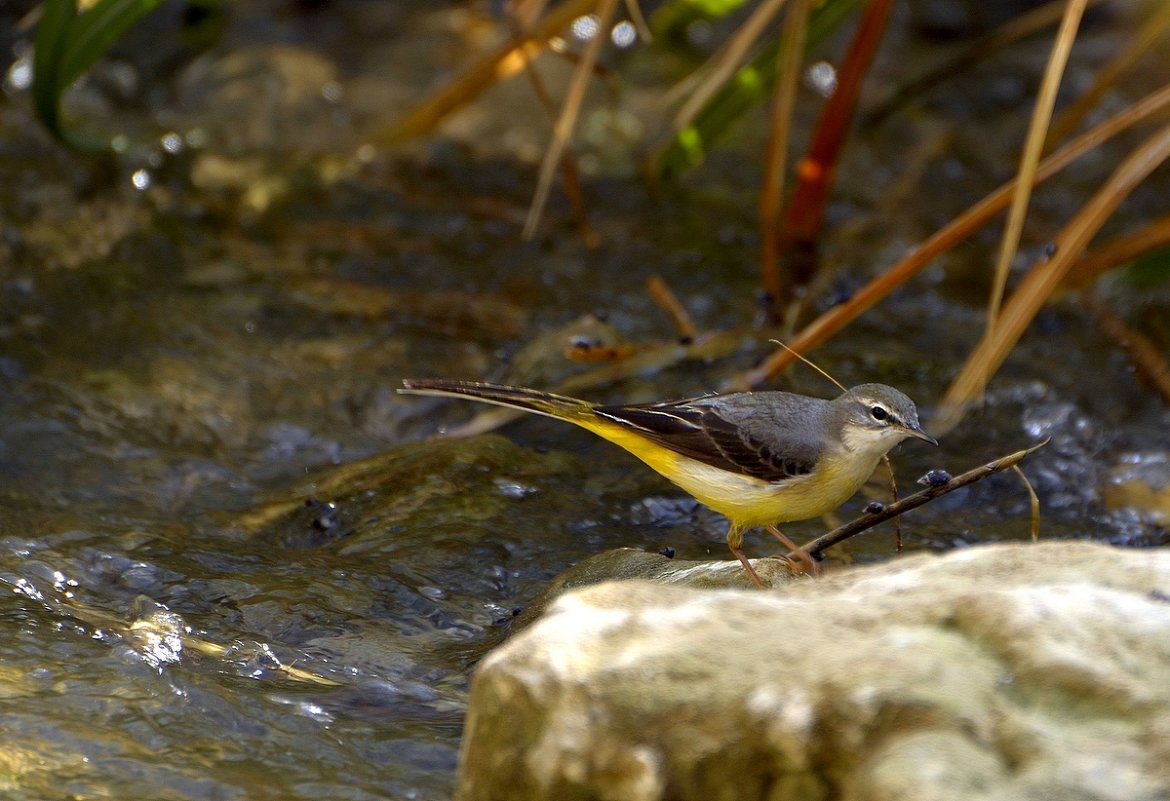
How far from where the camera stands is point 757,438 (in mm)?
5020

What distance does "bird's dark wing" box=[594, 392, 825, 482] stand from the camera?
4.91 meters

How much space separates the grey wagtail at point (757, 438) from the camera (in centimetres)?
485

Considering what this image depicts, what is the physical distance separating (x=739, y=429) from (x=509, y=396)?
900mm

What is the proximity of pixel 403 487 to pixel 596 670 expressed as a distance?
299 centimetres

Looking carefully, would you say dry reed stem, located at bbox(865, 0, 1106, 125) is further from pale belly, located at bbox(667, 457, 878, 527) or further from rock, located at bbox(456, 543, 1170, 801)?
rock, located at bbox(456, 543, 1170, 801)

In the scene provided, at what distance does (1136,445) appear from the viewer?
643 cm

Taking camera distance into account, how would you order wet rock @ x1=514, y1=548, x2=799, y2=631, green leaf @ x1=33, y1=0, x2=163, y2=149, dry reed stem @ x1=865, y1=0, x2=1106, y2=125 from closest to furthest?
1. wet rock @ x1=514, y1=548, x2=799, y2=631
2. green leaf @ x1=33, y1=0, x2=163, y2=149
3. dry reed stem @ x1=865, y1=0, x2=1106, y2=125

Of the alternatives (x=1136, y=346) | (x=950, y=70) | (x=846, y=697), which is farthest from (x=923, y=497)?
(x=950, y=70)

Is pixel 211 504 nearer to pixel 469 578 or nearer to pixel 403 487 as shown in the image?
pixel 403 487

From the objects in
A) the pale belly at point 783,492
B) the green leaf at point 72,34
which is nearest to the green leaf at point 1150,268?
the pale belly at point 783,492

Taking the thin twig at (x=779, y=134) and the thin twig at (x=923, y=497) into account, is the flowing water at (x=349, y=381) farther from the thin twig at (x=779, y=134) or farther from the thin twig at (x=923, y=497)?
the thin twig at (x=923, y=497)

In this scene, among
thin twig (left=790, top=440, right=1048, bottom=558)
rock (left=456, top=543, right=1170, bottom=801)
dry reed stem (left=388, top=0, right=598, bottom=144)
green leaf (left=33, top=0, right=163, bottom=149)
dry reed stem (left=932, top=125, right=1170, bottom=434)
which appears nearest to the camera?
rock (left=456, top=543, right=1170, bottom=801)

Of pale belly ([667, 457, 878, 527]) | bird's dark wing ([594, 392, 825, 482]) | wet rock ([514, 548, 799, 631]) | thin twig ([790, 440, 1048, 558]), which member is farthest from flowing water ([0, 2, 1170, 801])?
thin twig ([790, 440, 1048, 558])

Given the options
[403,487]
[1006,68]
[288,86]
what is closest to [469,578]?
[403,487]
